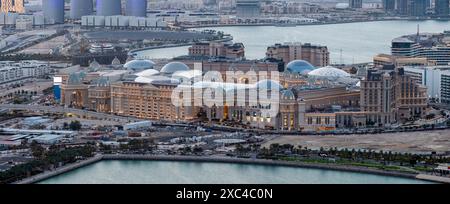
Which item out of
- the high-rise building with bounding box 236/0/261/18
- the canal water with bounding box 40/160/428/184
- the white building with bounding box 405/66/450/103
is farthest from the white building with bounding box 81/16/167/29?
the canal water with bounding box 40/160/428/184

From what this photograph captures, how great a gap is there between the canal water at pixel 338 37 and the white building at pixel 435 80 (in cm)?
467

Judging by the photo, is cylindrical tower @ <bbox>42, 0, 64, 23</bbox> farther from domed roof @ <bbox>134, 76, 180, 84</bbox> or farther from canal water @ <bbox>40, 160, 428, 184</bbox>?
canal water @ <bbox>40, 160, 428, 184</bbox>

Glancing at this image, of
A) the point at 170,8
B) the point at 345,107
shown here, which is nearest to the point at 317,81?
the point at 345,107

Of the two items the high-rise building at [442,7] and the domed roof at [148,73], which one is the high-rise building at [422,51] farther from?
the high-rise building at [442,7]

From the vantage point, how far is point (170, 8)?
35844 mm

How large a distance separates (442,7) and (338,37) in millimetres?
9212

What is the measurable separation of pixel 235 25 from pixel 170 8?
21.2 feet

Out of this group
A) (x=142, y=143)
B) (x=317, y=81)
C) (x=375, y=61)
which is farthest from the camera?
(x=375, y=61)

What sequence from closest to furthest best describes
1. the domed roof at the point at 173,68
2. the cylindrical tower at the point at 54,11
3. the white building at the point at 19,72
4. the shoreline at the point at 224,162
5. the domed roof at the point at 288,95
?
the shoreline at the point at 224,162 → the domed roof at the point at 288,95 → the domed roof at the point at 173,68 → the white building at the point at 19,72 → the cylindrical tower at the point at 54,11

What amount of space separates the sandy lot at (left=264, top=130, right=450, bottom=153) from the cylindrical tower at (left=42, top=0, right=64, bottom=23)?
19103 mm

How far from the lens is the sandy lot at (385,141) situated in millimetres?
9430

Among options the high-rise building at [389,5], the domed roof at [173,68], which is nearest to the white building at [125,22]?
the high-rise building at [389,5]

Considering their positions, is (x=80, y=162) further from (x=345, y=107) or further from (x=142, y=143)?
(x=345, y=107)

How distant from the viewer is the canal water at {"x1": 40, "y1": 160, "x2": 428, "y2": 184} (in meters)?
7.75
